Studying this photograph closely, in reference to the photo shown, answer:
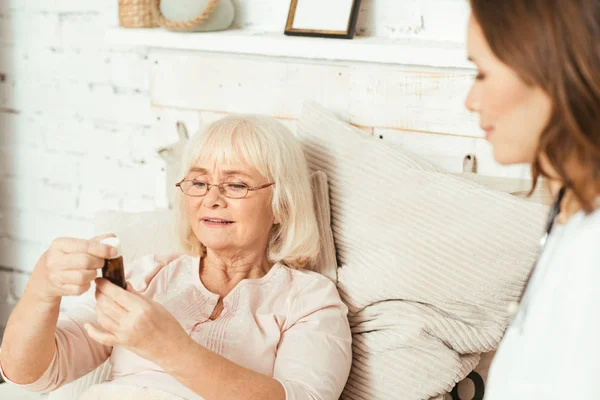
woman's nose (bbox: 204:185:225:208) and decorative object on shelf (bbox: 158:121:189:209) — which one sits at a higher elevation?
woman's nose (bbox: 204:185:225:208)

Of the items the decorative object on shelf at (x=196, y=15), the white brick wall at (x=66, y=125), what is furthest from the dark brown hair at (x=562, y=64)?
the white brick wall at (x=66, y=125)

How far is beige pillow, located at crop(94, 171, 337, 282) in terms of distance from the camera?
173 cm

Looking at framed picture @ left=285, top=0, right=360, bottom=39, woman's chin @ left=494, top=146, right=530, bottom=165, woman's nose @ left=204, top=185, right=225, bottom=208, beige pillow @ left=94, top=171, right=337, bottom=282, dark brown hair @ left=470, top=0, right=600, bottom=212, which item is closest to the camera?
dark brown hair @ left=470, top=0, right=600, bottom=212

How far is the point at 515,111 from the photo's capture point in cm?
90

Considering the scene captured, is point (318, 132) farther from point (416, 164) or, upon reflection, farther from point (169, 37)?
point (169, 37)

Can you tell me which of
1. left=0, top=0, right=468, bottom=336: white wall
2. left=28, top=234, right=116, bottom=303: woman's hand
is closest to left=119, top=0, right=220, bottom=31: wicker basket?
left=0, top=0, right=468, bottom=336: white wall

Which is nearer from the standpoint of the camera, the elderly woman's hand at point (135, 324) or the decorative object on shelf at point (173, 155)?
the elderly woman's hand at point (135, 324)

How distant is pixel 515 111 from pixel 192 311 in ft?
3.06

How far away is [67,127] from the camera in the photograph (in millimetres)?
2525

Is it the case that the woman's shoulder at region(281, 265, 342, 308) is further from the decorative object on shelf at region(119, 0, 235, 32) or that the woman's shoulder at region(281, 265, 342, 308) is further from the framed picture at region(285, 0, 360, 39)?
the decorative object on shelf at region(119, 0, 235, 32)

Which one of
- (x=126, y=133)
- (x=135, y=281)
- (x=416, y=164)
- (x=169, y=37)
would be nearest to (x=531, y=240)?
(x=416, y=164)

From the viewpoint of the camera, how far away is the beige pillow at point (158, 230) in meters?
1.73

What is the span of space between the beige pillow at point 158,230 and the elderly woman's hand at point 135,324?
0.48 m

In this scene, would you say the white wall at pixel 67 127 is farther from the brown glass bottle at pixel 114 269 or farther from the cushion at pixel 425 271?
the brown glass bottle at pixel 114 269
